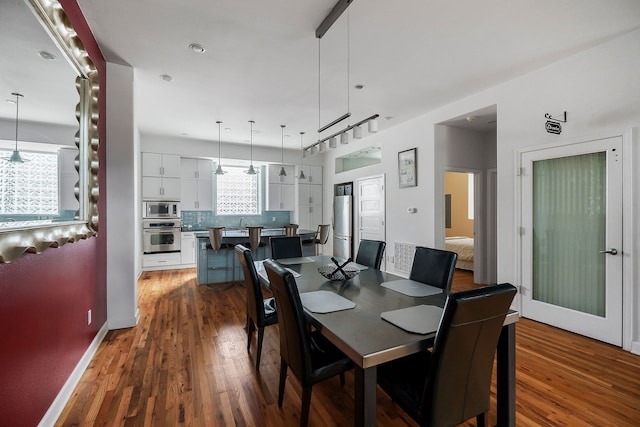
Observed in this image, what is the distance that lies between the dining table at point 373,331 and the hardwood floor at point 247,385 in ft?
1.65

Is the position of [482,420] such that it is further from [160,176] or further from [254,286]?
[160,176]

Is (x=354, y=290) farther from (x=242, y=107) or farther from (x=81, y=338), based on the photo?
(x=242, y=107)

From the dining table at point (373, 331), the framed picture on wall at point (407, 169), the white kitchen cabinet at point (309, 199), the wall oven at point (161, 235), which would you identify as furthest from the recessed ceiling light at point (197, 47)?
the white kitchen cabinet at point (309, 199)

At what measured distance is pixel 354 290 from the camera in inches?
83.4

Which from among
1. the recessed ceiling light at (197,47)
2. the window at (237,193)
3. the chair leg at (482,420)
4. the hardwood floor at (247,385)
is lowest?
the hardwood floor at (247,385)

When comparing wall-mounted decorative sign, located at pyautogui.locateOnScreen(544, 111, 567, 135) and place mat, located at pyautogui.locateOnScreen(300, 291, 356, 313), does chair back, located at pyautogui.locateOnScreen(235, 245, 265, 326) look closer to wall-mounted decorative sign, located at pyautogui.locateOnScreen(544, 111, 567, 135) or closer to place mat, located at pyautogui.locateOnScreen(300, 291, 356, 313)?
place mat, located at pyautogui.locateOnScreen(300, 291, 356, 313)

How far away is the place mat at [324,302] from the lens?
1.70 meters

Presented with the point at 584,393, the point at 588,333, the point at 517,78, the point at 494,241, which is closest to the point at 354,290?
the point at 584,393

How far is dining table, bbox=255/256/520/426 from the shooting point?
4.08 ft

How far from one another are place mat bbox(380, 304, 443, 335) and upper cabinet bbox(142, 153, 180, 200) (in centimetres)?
599

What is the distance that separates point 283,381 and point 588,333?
3.09 meters

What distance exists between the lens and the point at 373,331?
1.42m

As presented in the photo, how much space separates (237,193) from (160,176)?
70.9 inches

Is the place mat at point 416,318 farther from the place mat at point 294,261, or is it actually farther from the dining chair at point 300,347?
the place mat at point 294,261
